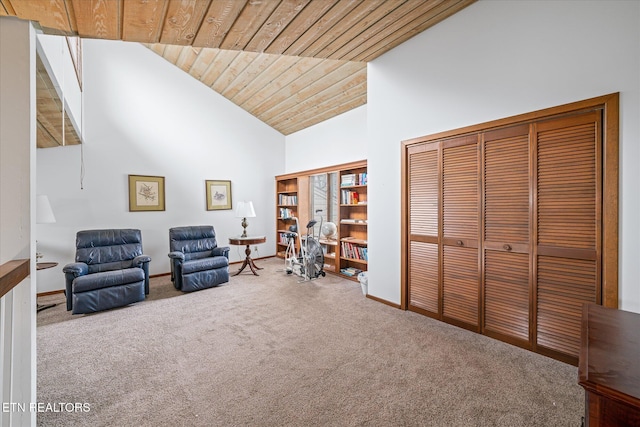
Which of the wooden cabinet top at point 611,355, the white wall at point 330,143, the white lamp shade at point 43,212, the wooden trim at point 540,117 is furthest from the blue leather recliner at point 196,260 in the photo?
the wooden cabinet top at point 611,355

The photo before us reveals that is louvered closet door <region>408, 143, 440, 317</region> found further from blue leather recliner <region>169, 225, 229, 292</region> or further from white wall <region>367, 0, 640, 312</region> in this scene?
blue leather recliner <region>169, 225, 229, 292</region>

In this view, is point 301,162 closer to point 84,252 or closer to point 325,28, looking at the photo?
point 325,28

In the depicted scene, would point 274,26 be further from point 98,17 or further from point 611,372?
point 611,372

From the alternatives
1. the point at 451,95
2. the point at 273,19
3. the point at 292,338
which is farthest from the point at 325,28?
the point at 292,338

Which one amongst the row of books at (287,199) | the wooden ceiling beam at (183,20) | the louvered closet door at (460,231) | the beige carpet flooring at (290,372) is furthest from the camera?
the row of books at (287,199)

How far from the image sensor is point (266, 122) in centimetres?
636

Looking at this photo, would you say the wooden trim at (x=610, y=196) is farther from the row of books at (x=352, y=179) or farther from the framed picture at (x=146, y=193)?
the framed picture at (x=146, y=193)

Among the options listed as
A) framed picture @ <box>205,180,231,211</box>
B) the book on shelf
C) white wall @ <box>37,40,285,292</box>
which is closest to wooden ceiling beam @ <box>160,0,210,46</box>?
white wall @ <box>37,40,285,292</box>

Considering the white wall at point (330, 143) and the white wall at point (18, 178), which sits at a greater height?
the white wall at point (330, 143)

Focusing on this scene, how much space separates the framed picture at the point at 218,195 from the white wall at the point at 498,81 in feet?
11.1

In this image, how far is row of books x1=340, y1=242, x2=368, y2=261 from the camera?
4590 millimetres

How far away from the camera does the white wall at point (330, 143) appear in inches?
186

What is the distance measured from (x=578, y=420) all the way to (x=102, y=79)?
21.6ft

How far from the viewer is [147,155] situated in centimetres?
491
